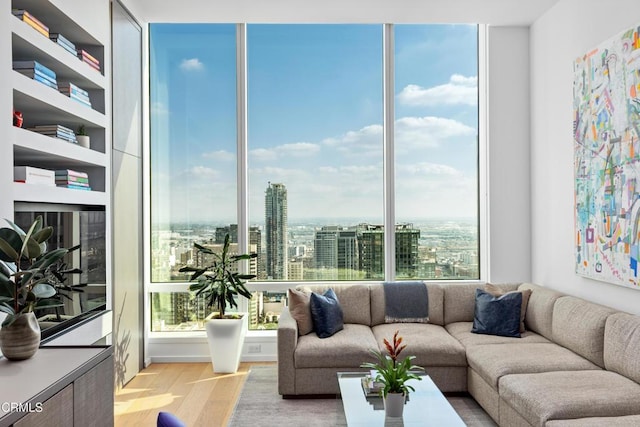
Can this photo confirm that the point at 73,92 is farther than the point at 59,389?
Yes

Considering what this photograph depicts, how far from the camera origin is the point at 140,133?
182 inches

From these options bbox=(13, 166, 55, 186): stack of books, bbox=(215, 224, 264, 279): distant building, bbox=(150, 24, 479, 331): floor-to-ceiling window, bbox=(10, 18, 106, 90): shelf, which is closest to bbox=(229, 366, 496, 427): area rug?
bbox=(150, 24, 479, 331): floor-to-ceiling window

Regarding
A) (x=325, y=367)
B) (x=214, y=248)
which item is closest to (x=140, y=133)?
(x=214, y=248)

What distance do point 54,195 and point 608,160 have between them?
11.8ft

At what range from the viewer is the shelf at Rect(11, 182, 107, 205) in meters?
2.50

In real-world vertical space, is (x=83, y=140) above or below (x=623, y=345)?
above

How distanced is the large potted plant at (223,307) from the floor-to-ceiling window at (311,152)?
42 cm

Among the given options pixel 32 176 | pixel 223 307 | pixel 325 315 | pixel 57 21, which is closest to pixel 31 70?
pixel 32 176

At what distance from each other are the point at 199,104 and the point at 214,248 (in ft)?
4.80

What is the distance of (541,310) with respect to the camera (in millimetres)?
3893

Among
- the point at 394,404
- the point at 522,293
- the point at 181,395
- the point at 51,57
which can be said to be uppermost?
the point at 51,57

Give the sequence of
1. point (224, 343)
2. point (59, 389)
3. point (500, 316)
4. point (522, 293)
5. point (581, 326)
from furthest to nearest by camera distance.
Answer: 1. point (224, 343)
2. point (522, 293)
3. point (500, 316)
4. point (581, 326)
5. point (59, 389)

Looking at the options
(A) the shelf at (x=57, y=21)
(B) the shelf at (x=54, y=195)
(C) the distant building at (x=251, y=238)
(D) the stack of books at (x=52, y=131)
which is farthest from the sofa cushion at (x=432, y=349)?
(A) the shelf at (x=57, y=21)

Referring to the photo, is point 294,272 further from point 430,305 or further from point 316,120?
point 316,120
